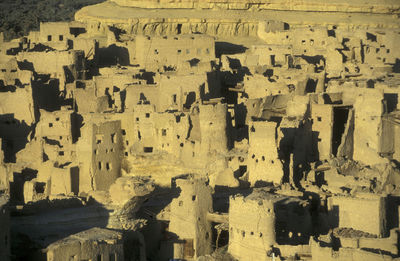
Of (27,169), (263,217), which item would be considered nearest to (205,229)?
(263,217)

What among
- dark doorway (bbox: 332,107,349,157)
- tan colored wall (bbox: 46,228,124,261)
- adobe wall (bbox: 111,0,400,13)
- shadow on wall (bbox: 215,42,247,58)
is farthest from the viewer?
adobe wall (bbox: 111,0,400,13)

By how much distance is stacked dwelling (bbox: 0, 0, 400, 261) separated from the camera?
111ft

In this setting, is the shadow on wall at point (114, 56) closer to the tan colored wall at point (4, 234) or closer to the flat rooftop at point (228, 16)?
the flat rooftop at point (228, 16)

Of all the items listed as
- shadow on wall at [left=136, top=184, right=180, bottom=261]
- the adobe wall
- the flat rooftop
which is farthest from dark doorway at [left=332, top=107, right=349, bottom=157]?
the adobe wall

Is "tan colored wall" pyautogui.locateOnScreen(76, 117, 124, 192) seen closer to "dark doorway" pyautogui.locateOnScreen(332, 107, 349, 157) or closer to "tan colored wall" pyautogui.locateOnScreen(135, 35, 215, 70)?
"dark doorway" pyautogui.locateOnScreen(332, 107, 349, 157)

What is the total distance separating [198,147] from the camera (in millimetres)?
38500

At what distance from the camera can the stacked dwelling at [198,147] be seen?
33781mm

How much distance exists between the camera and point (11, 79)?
1743 inches

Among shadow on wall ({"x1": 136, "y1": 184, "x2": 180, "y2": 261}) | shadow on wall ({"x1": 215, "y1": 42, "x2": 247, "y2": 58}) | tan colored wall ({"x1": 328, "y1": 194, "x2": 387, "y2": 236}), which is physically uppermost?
shadow on wall ({"x1": 215, "y1": 42, "x2": 247, "y2": 58})

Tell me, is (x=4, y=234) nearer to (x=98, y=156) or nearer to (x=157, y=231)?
(x=157, y=231)

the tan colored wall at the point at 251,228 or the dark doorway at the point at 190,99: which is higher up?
the dark doorway at the point at 190,99

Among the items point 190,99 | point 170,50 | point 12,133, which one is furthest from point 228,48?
point 12,133

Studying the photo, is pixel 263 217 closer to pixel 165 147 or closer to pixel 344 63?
pixel 165 147

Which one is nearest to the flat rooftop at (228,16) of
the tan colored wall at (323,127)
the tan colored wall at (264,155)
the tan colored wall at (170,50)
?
the tan colored wall at (170,50)
